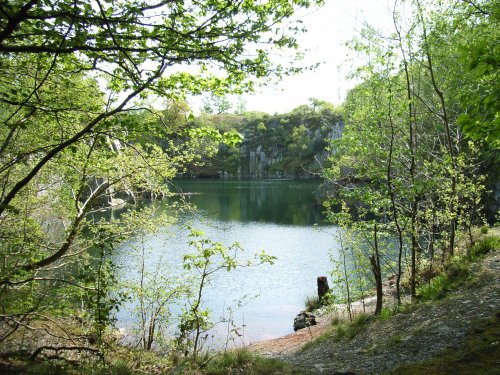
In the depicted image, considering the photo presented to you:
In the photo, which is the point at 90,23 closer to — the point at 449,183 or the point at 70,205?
the point at 70,205

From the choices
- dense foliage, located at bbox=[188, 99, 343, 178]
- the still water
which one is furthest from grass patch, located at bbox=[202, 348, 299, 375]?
dense foliage, located at bbox=[188, 99, 343, 178]

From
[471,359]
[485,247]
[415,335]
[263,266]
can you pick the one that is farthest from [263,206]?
[471,359]

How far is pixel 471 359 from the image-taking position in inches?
185

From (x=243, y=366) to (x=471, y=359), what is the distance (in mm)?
3492

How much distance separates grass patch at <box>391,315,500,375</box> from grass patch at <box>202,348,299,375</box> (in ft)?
6.65

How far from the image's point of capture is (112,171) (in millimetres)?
9844

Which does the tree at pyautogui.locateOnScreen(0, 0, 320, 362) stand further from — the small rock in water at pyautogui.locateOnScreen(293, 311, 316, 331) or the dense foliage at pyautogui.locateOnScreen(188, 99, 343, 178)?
the dense foliage at pyautogui.locateOnScreen(188, 99, 343, 178)

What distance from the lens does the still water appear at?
16188 mm

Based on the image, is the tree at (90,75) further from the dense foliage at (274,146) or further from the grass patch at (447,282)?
the dense foliage at (274,146)

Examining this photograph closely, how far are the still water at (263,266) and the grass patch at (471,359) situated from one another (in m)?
3.52

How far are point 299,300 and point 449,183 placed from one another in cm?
1024

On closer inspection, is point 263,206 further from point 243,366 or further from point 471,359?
point 471,359

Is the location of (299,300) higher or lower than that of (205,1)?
lower

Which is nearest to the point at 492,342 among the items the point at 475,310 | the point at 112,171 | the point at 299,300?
the point at 475,310
